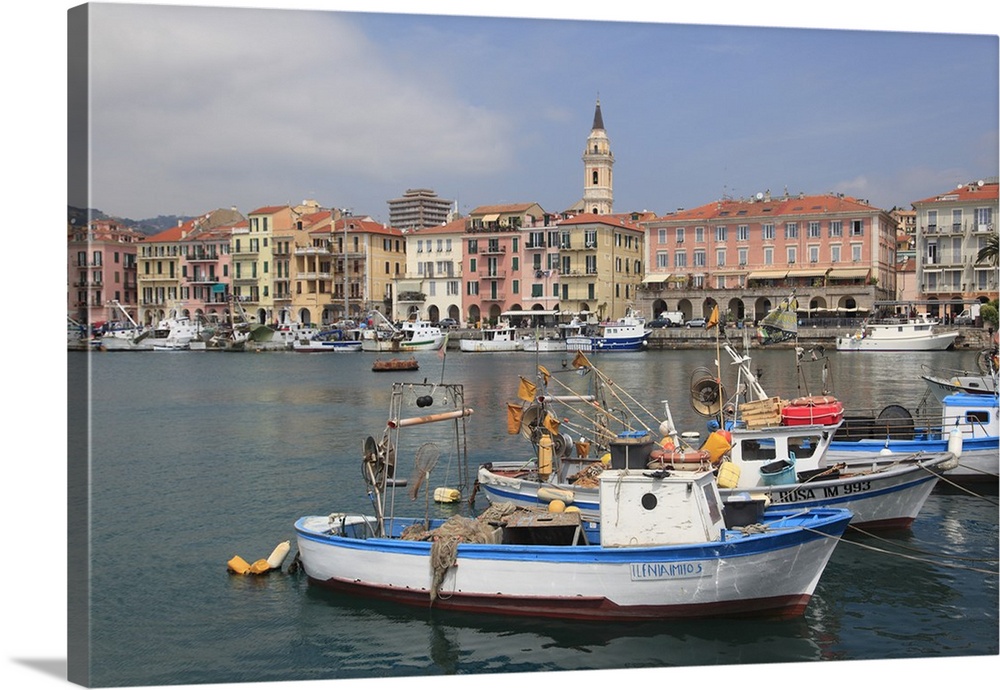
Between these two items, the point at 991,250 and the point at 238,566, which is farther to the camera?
the point at 991,250

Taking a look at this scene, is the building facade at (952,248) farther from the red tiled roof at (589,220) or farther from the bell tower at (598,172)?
→ the bell tower at (598,172)

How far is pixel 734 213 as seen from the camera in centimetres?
6538

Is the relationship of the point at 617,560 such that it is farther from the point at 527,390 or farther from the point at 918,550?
the point at 918,550

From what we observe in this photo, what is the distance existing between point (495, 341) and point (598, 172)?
118 ft

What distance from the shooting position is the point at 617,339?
205 ft

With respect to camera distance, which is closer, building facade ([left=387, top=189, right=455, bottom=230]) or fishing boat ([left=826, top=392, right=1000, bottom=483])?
fishing boat ([left=826, top=392, right=1000, bottom=483])

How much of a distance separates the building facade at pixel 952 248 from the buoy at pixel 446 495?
2642 centimetres

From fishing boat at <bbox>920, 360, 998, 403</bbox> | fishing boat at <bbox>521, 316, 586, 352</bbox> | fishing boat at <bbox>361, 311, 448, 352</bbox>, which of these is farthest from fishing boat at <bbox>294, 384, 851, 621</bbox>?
fishing boat at <bbox>361, 311, 448, 352</bbox>

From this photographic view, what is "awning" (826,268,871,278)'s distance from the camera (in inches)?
2387

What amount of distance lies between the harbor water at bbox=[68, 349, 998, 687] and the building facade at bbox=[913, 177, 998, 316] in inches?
798

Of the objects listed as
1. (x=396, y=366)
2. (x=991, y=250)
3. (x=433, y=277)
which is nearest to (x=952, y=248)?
(x=991, y=250)

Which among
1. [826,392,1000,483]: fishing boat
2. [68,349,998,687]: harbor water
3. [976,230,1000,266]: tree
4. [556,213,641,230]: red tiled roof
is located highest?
[556,213,641,230]: red tiled roof

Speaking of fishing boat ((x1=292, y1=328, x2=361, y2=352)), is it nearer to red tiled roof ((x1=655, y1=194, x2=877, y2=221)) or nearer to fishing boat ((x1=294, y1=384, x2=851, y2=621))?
red tiled roof ((x1=655, y1=194, x2=877, y2=221))

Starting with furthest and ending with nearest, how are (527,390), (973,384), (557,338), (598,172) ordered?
1. (598,172)
2. (557,338)
3. (973,384)
4. (527,390)
